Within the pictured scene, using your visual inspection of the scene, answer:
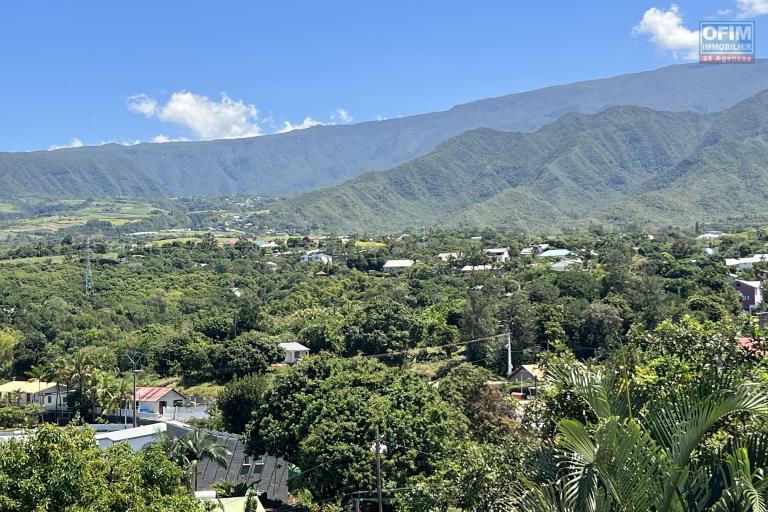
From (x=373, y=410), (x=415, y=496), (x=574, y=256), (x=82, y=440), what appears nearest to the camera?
(x=82, y=440)

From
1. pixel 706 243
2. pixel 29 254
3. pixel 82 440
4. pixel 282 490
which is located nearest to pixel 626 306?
pixel 282 490

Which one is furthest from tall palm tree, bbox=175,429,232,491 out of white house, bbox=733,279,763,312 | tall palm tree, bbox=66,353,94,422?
white house, bbox=733,279,763,312

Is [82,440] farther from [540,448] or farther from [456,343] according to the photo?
[456,343]

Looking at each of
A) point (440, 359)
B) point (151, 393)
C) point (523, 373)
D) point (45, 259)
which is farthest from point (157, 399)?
point (45, 259)

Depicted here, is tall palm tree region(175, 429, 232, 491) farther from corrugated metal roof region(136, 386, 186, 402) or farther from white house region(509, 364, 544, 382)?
white house region(509, 364, 544, 382)

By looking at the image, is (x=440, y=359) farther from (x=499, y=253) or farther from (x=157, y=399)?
(x=499, y=253)

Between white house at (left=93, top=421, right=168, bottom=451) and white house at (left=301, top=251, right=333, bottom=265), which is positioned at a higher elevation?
white house at (left=301, top=251, right=333, bottom=265)
